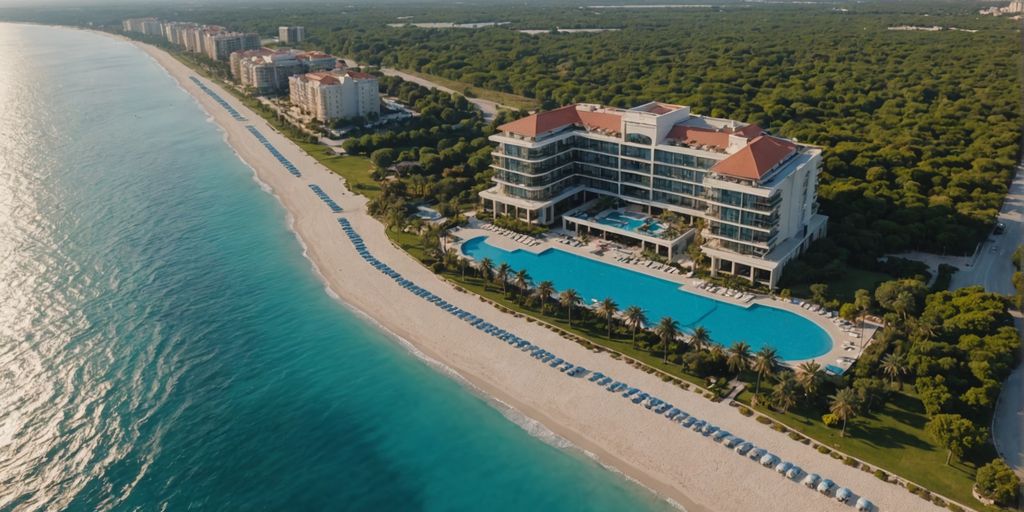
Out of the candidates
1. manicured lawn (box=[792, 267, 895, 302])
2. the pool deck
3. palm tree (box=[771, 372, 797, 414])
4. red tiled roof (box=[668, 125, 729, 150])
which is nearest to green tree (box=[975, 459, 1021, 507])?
palm tree (box=[771, 372, 797, 414])

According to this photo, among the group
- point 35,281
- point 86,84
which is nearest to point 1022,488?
point 35,281

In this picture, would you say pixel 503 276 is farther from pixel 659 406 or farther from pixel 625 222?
pixel 659 406

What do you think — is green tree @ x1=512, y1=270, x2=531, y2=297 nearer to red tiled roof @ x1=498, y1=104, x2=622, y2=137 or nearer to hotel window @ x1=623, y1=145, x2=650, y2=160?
red tiled roof @ x1=498, y1=104, x2=622, y2=137

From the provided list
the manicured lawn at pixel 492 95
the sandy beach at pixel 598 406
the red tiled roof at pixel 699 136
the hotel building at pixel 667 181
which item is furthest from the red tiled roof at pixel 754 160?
the manicured lawn at pixel 492 95

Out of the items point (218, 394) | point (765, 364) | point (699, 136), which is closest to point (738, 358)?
point (765, 364)

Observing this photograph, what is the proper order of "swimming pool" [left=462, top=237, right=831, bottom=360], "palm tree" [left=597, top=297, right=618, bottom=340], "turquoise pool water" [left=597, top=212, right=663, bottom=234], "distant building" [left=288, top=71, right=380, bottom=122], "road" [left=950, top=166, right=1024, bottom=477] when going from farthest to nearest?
"distant building" [left=288, top=71, right=380, bottom=122], "turquoise pool water" [left=597, top=212, right=663, bottom=234], "palm tree" [left=597, top=297, right=618, bottom=340], "swimming pool" [left=462, top=237, right=831, bottom=360], "road" [left=950, top=166, right=1024, bottom=477]

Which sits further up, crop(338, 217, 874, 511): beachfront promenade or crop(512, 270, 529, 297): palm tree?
crop(512, 270, 529, 297): palm tree

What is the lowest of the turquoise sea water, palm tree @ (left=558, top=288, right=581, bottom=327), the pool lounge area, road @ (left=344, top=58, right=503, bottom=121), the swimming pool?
the turquoise sea water
